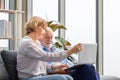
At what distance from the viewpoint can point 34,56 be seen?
227 cm

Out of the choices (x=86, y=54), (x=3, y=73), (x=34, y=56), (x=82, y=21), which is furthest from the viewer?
(x=82, y=21)

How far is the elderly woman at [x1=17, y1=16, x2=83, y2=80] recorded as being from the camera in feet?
7.41

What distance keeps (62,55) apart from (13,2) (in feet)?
9.96

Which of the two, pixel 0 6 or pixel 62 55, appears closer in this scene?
pixel 62 55

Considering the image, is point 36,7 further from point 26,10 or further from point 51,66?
point 51,66
